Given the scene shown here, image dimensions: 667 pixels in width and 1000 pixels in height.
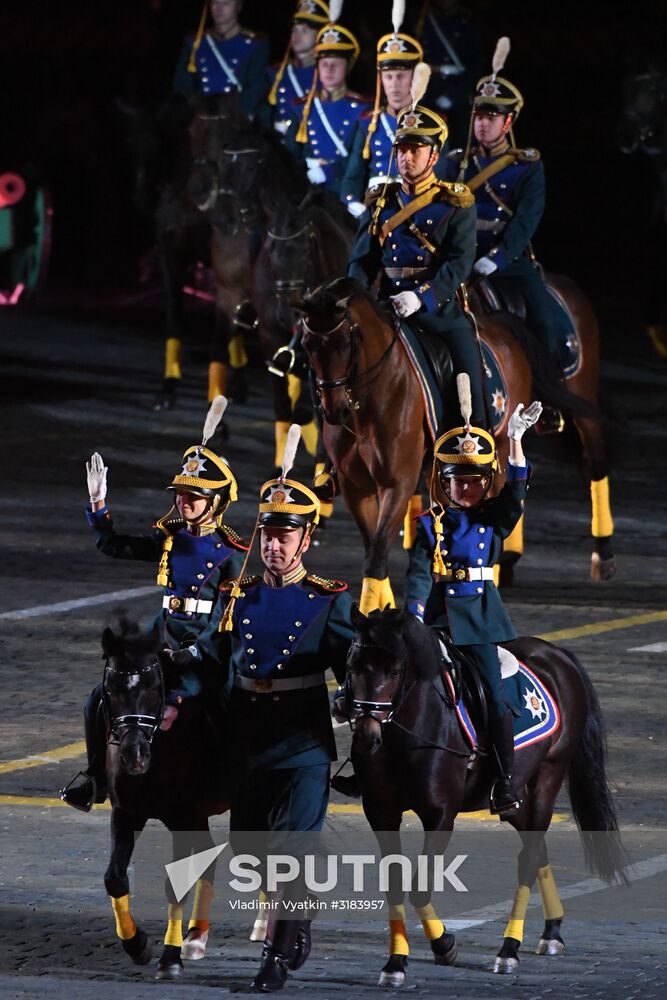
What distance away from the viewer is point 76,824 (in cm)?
1192

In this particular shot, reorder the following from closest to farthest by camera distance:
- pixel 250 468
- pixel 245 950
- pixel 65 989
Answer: pixel 65 989, pixel 245 950, pixel 250 468

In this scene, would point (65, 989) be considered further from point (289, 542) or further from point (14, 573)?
point (14, 573)

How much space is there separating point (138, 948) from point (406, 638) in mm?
1524

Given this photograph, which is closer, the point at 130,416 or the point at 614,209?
the point at 130,416

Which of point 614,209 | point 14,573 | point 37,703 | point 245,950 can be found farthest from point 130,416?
point 245,950

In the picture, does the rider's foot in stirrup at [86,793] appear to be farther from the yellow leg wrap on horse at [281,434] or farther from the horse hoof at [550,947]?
the yellow leg wrap on horse at [281,434]

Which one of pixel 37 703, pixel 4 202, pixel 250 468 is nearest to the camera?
pixel 37 703

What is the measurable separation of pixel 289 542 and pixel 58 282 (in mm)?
24326

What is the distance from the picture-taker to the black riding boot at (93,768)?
9844 mm

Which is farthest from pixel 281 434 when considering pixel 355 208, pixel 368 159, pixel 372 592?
pixel 372 592

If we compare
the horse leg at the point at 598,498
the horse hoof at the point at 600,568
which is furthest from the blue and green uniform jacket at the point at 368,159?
the horse hoof at the point at 600,568

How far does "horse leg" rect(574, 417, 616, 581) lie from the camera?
60.7ft

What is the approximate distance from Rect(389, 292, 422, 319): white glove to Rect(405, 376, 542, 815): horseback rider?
16.7ft

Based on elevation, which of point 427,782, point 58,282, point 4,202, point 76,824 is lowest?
point 58,282
